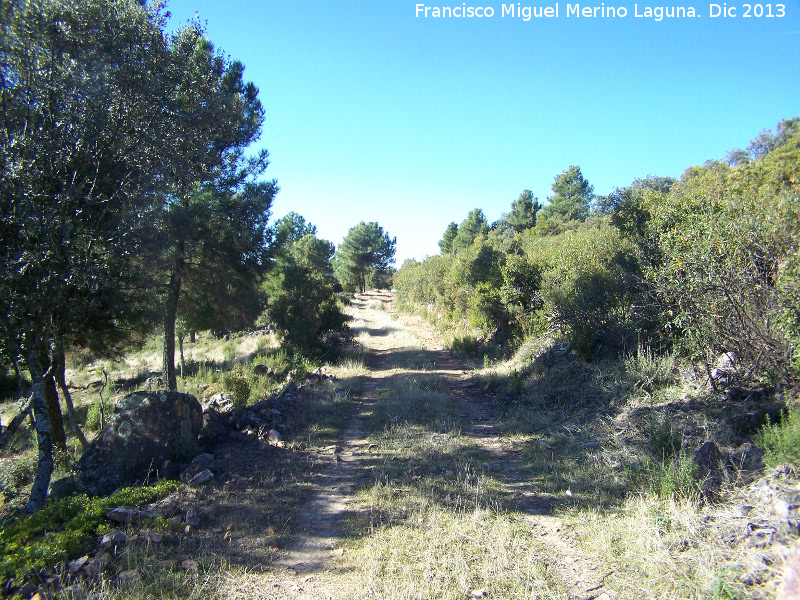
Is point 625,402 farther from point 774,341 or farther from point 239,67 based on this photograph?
point 239,67

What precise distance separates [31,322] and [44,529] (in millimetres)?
3244

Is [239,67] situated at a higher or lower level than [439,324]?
higher

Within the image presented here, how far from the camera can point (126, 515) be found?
493 centimetres

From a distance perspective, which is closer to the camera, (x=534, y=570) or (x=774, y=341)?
(x=534, y=570)

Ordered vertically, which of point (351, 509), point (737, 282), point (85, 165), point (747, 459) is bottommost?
point (351, 509)

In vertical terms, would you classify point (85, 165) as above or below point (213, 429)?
above

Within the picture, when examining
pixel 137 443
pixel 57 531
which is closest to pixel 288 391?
pixel 137 443

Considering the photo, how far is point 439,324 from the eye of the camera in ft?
88.0

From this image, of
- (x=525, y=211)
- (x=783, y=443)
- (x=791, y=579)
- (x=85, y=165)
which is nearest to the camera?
(x=791, y=579)

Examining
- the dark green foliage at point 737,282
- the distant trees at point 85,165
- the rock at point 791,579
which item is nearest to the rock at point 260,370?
the distant trees at point 85,165

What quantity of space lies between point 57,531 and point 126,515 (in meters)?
0.66

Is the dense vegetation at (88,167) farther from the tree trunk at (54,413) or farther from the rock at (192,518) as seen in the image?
the rock at (192,518)

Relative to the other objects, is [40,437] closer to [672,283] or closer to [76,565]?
[76,565]

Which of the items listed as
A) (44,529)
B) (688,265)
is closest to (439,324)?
(688,265)
